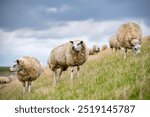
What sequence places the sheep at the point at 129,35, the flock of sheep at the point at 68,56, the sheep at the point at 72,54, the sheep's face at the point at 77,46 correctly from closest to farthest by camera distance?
the sheep's face at the point at 77,46 → the sheep at the point at 72,54 → the flock of sheep at the point at 68,56 → the sheep at the point at 129,35

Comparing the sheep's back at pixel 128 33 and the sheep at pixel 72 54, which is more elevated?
the sheep's back at pixel 128 33

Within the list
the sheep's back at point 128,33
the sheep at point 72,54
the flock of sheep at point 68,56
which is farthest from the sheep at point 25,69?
the sheep's back at point 128,33

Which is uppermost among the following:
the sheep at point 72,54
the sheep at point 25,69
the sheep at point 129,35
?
the sheep at point 129,35

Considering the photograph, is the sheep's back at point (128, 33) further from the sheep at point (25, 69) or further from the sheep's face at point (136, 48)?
the sheep at point (25, 69)

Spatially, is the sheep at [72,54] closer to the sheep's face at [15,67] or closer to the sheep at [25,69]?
the sheep at [25,69]

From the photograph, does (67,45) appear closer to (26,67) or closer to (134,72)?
(26,67)

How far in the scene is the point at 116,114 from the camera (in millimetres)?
8227

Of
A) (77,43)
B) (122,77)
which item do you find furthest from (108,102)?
(77,43)

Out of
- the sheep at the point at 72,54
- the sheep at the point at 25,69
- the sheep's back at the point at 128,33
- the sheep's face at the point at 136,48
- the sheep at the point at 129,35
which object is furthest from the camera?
the sheep's back at the point at 128,33

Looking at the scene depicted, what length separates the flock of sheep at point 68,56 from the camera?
16.9 metres

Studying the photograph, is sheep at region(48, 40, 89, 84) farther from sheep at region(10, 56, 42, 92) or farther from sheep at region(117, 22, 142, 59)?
sheep at region(117, 22, 142, 59)

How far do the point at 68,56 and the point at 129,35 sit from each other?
435 centimetres

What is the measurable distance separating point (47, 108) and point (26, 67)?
9.12m

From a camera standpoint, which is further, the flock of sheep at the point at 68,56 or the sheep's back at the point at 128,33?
the sheep's back at the point at 128,33
